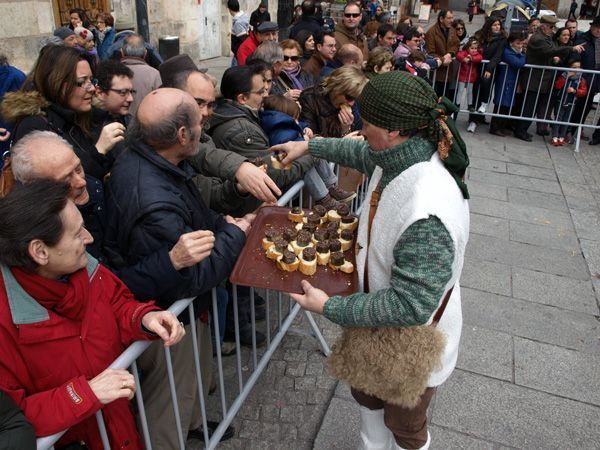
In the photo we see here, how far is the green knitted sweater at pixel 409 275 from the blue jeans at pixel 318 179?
1.94m

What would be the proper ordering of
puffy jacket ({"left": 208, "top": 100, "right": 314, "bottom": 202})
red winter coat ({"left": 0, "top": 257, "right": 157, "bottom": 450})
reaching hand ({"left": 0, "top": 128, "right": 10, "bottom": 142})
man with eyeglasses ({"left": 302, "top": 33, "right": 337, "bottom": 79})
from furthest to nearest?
man with eyeglasses ({"left": 302, "top": 33, "right": 337, "bottom": 79}) → reaching hand ({"left": 0, "top": 128, "right": 10, "bottom": 142}) → puffy jacket ({"left": 208, "top": 100, "right": 314, "bottom": 202}) → red winter coat ({"left": 0, "top": 257, "right": 157, "bottom": 450})

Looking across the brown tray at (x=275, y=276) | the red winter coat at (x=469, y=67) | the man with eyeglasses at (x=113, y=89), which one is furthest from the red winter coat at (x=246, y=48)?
the brown tray at (x=275, y=276)

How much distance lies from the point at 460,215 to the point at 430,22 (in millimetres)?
33719

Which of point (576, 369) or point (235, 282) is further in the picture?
point (576, 369)

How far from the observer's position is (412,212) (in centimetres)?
180

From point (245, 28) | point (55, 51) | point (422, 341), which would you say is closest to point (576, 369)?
point (422, 341)

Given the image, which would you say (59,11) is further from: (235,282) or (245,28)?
(235,282)

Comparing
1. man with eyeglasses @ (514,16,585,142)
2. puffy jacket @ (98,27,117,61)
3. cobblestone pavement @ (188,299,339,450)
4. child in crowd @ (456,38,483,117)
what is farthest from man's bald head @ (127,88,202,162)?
man with eyeglasses @ (514,16,585,142)

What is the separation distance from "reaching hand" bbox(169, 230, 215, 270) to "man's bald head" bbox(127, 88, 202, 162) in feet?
1.65

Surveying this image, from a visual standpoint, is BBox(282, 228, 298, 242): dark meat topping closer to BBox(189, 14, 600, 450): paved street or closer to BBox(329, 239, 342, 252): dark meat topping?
BBox(329, 239, 342, 252): dark meat topping

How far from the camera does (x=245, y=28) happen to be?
10883 mm

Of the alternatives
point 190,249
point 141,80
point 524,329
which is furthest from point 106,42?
point 524,329

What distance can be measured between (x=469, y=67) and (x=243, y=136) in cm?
696

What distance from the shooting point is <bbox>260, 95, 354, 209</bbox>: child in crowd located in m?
3.75
